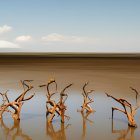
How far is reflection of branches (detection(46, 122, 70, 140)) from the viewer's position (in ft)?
26.2

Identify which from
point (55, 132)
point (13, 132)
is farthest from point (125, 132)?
point (13, 132)

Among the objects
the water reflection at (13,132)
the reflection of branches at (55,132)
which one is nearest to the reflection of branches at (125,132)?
the reflection of branches at (55,132)

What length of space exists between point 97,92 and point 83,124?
21.1ft

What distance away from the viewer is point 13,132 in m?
8.35

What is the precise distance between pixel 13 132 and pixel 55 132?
3.30 feet

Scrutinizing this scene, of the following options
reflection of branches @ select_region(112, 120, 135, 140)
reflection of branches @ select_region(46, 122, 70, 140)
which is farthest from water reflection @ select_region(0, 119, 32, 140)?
reflection of branches @ select_region(112, 120, 135, 140)

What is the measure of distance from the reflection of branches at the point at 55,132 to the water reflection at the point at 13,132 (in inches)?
21.4

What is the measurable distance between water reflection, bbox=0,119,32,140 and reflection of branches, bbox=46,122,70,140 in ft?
1.79

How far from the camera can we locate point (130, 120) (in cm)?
877

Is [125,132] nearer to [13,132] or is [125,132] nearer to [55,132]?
[55,132]

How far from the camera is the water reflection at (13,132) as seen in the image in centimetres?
798

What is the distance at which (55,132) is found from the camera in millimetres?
8305

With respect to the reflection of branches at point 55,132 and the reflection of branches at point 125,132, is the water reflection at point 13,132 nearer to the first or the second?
the reflection of branches at point 55,132

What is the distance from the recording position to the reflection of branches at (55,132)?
26.2 ft
